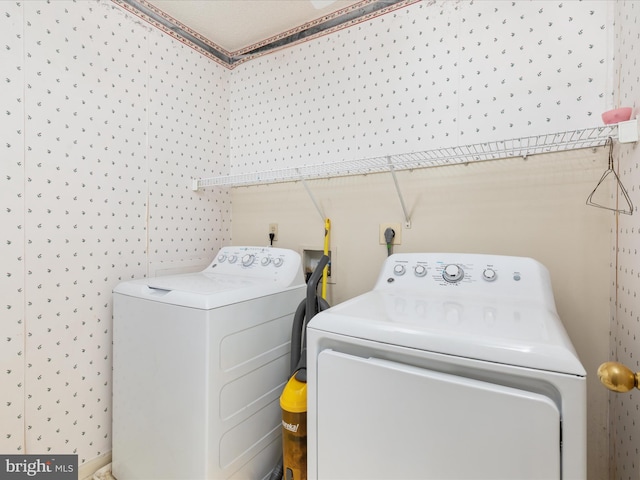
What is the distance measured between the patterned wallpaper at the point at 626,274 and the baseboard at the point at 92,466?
Answer: 7.36 feet

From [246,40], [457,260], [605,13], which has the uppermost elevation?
[246,40]

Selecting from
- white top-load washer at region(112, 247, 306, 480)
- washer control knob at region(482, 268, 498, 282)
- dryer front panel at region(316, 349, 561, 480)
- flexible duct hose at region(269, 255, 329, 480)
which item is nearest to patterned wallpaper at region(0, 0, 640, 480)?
white top-load washer at region(112, 247, 306, 480)

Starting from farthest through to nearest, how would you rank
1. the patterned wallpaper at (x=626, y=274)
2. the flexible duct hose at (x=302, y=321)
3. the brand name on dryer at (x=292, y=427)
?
the flexible duct hose at (x=302, y=321) → the brand name on dryer at (x=292, y=427) → the patterned wallpaper at (x=626, y=274)

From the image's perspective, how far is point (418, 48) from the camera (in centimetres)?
169

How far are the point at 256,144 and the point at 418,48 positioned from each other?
3.91 ft

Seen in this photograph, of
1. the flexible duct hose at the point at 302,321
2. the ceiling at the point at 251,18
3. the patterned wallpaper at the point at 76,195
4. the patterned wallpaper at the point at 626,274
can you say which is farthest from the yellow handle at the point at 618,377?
the patterned wallpaper at the point at 76,195

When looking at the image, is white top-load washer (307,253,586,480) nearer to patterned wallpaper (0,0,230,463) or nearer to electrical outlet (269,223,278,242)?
electrical outlet (269,223,278,242)

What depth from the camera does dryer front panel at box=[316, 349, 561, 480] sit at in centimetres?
71

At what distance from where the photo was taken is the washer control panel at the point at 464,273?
4.06 feet

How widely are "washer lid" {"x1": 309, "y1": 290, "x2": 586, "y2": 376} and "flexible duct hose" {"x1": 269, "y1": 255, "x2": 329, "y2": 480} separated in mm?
238

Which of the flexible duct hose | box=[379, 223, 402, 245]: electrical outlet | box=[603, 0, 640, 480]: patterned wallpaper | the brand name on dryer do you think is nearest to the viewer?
box=[603, 0, 640, 480]: patterned wallpaper

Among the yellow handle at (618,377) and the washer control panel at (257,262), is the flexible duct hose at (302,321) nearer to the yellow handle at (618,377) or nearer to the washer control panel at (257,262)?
the washer control panel at (257,262)

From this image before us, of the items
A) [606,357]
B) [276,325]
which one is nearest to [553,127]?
[606,357]

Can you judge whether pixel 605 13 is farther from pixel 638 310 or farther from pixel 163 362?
pixel 163 362
